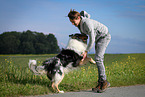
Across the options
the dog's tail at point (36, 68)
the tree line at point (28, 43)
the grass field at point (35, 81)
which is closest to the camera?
the dog's tail at point (36, 68)

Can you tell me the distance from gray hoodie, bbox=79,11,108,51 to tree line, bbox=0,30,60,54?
79.3 ft

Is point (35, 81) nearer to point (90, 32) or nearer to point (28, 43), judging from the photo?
point (90, 32)

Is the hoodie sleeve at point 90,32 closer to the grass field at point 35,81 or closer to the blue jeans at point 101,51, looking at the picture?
the blue jeans at point 101,51

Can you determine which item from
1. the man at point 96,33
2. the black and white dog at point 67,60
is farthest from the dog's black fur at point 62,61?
the man at point 96,33

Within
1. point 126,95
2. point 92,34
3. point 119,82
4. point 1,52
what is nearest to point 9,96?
point 92,34

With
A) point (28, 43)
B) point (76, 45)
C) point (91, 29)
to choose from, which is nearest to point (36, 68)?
point (76, 45)

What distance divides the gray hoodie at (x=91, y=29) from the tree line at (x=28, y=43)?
24.2 m

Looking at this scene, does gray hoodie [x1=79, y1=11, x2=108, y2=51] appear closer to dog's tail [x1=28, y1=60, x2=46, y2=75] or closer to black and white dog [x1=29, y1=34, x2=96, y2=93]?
black and white dog [x1=29, y1=34, x2=96, y2=93]

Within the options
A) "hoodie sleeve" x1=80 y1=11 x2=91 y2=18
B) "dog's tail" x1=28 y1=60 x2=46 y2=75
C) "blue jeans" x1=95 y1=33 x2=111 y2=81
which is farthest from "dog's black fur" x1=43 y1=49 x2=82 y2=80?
"hoodie sleeve" x1=80 y1=11 x2=91 y2=18

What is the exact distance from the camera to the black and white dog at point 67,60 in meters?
4.33

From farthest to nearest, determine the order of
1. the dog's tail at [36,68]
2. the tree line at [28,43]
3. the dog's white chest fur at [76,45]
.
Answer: the tree line at [28,43] → the dog's tail at [36,68] → the dog's white chest fur at [76,45]

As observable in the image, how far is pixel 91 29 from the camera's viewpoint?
4.43 metres

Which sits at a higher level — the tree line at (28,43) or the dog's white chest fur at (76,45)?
the dog's white chest fur at (76,45)

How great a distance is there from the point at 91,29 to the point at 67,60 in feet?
3.30
